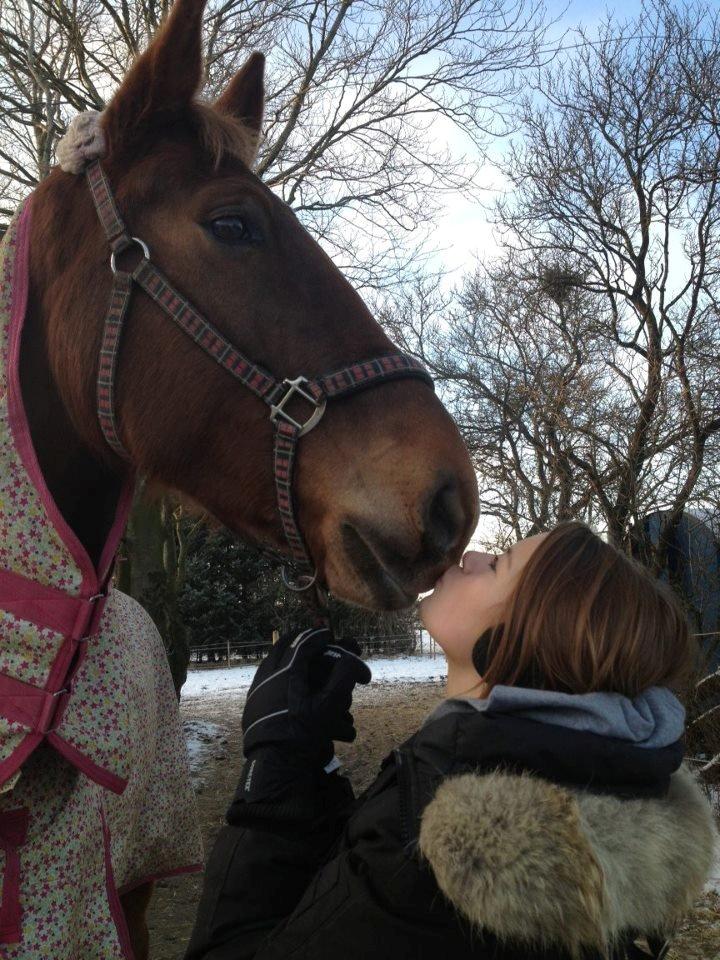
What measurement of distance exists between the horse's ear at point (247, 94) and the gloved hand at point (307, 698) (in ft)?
5.08

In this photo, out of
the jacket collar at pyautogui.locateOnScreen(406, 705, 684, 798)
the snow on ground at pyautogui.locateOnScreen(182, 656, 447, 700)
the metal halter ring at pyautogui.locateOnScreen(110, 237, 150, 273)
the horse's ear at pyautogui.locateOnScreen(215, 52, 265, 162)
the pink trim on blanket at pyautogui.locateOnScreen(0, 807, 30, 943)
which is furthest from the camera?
the snow on ground at pyautogui.locateOnScreen(182, 656, 447, 700)

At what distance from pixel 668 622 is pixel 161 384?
47.3 inches

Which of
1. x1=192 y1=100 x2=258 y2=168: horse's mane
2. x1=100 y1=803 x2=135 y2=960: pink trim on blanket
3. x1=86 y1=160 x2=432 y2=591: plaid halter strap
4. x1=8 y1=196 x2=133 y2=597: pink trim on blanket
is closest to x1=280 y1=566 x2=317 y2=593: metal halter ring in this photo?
x1=86 y1=160 x2=432 y2=591: plaid halter strap

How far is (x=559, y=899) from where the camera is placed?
1.12 m

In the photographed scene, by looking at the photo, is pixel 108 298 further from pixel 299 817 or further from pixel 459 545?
pixel 299 817

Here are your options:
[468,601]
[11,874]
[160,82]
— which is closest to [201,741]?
[11,874]

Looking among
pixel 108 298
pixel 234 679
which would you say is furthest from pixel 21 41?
pixel 234 679

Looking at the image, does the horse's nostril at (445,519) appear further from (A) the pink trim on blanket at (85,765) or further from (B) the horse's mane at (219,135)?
(B) the horse's mane at (219,135)

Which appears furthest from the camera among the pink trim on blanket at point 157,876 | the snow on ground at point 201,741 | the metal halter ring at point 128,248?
the snow on ground at point 201,741

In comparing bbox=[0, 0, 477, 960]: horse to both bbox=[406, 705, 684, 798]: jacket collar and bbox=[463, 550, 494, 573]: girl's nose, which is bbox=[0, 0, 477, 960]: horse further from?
bbox=[406, 705, 684, 798]: jacket collar

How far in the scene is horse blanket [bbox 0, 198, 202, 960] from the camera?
5.05 ft

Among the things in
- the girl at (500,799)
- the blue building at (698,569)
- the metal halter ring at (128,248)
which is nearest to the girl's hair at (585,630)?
the girl at (500,799)

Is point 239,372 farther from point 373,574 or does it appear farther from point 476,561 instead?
point 476,561

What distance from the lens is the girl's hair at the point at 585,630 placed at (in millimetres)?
1357
